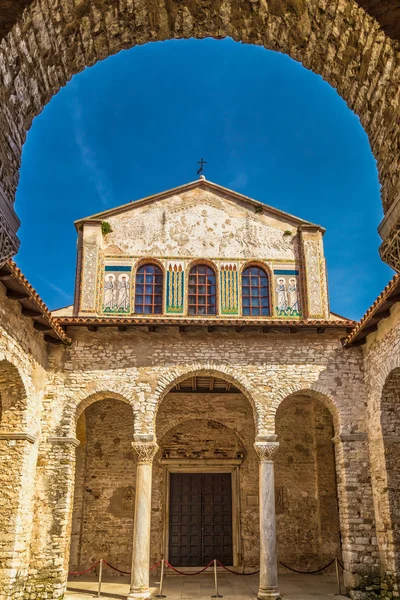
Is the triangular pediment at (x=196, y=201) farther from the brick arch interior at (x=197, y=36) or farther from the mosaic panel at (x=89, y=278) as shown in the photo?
the brick arch interior at (x=197, y=36)

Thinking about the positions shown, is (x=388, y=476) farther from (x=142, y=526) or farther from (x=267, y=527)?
(x=142, y=526)

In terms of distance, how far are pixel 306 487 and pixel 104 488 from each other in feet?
19.3

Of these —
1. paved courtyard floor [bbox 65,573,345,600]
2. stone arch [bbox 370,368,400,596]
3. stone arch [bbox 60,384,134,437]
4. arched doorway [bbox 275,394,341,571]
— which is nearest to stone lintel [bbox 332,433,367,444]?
stone arch [bbox 370,368,400,596]

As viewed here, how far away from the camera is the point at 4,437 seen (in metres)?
12.0

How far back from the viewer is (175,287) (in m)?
15.8

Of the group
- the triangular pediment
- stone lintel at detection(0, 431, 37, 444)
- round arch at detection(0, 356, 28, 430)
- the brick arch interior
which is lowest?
stone lintel at detection(0, 431, 37, 444)

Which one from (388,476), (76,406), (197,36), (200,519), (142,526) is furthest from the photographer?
(200,519)

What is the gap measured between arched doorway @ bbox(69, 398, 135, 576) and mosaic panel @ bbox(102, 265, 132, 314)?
10.2 feet

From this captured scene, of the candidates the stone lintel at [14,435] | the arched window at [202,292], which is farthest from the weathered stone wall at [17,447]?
the arched window at [202,292]

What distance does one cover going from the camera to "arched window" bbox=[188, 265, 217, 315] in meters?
15.7

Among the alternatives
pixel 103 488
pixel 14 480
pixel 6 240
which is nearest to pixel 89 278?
pixel 14 480

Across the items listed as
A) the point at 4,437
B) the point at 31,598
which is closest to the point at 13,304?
the point at 4,437

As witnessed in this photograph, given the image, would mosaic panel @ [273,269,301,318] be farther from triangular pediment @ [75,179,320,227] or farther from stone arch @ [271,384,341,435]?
stone arch @ [271,384,341,435]

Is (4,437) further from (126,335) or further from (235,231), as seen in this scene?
(235,231)
